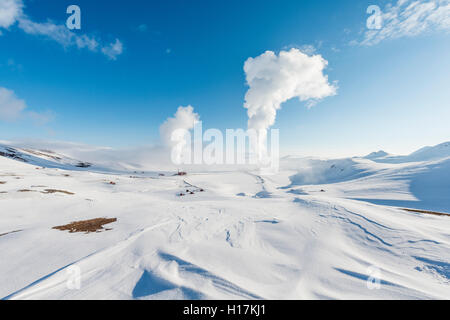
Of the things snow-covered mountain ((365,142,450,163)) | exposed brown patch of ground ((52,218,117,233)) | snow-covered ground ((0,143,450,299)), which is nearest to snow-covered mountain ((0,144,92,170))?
exposed brown patch of ground ((52,218,117,233))

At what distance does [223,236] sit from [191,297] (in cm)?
351

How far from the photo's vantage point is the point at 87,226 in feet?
28.0

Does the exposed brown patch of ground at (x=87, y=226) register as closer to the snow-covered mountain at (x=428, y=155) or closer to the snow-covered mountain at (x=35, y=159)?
the snow-covered mountain at (x=35, y=159)

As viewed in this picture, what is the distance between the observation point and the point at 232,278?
13.9 ft

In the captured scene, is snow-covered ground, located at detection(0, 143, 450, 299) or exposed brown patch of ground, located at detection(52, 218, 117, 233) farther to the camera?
exposed brown patch of ground, located at detection(52, 218, 117, 233)

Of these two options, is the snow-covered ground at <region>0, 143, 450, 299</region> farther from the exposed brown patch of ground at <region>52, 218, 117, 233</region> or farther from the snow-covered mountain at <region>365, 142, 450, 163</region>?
the snow-covered mountain at <region>365, 142, 450, 163</region>

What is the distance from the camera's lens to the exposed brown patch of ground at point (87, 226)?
7966mm

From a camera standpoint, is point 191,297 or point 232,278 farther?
point 232,278

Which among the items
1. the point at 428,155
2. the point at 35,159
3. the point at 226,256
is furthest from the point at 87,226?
the point at 428,155

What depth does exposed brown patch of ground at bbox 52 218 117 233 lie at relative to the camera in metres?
7.97

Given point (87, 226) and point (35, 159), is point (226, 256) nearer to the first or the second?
point (87, 226)
